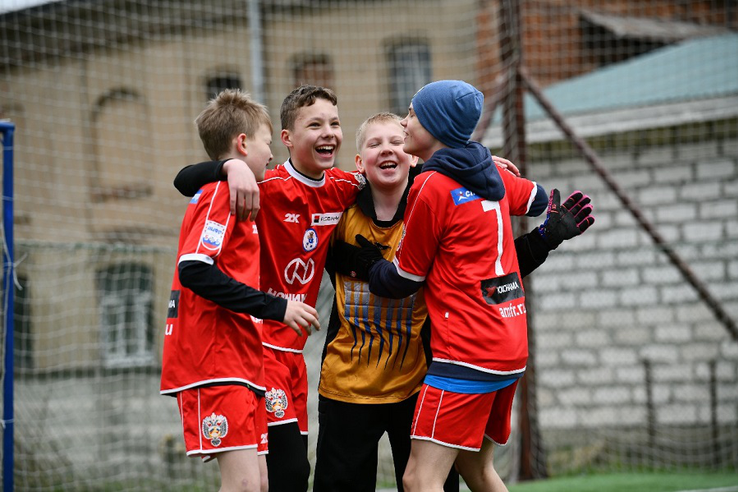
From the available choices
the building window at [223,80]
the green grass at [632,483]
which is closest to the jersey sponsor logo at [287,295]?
the green grass at [632,483]

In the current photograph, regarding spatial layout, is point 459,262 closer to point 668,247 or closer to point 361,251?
point 361,251

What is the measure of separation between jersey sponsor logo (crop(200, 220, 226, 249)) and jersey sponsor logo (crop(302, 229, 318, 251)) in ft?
1.65

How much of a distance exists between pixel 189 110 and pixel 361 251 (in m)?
10.6

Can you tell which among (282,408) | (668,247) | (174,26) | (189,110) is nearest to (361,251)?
(282,408)

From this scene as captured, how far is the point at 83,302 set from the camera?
11.5 meters

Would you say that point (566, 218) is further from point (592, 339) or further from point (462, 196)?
point (592, 339)

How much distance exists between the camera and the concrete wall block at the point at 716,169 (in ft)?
31.2

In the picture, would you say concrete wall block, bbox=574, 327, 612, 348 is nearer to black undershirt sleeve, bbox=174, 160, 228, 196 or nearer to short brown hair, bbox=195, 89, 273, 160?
short brown hair, bbox=195, 89, 273, 160

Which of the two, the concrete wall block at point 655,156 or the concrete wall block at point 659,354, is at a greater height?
the concrete wall block at point 655,156

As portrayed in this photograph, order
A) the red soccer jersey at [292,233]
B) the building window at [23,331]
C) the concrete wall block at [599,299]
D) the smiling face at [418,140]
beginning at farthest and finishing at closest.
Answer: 1. the concrete wall block at [599,299]
2. the building window at [23,331]
3. the red soccer jersey at [292,233]
4. the smiling face at [418,140]

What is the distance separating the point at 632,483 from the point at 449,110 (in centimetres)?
451

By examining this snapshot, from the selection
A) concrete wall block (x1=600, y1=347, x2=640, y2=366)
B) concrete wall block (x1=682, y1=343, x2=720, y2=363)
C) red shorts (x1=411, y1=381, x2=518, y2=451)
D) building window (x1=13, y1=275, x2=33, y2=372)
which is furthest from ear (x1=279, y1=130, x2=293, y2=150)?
concrete wall block (x1=682, y1=343, x2=720, y2=363)

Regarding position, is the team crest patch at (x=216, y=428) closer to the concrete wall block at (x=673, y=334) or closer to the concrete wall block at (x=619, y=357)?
the concrete wall block at (x=619, y=357)

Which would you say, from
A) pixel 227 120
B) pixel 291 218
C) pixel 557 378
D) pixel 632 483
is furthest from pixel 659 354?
pixel 227 120
